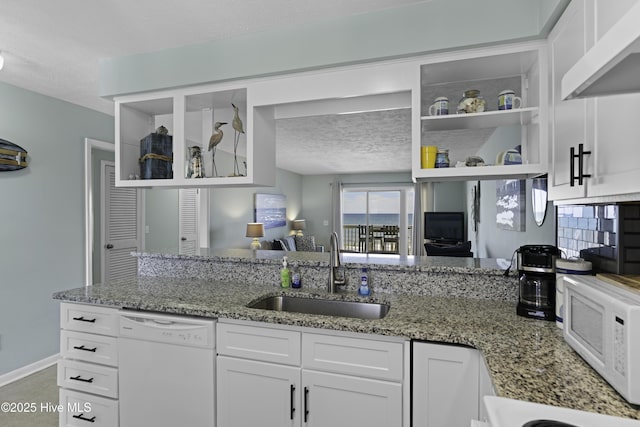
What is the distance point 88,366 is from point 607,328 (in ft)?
7.69

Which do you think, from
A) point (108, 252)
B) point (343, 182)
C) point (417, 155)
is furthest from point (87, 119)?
point (343, 182)

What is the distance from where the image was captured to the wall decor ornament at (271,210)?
6570 mm

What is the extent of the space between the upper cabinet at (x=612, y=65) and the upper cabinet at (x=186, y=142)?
167cm

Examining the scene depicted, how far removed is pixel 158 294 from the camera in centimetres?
202

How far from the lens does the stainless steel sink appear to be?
6.33 feet

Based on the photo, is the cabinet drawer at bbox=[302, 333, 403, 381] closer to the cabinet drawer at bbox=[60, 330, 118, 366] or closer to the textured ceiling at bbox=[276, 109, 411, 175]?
the cabinet drawer at bbox=[60, 330, 118, 366]

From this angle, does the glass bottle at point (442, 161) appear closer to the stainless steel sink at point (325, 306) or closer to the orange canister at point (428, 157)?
the orange canister at point (428, 157)

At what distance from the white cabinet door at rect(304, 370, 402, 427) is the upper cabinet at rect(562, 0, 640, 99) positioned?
3.96ft

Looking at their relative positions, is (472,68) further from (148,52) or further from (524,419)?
(148,52)

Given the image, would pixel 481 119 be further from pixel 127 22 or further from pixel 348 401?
pixel 127 22

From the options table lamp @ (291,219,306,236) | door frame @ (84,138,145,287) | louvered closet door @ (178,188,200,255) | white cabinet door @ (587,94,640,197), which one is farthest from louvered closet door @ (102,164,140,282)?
table lamp @ (291,219,306,236)

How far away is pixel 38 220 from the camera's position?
3.04 m

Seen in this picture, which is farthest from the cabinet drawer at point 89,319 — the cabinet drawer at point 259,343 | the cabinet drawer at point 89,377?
the cabinet drawer at point 259,343

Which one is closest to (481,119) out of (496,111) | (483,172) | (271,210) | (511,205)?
(496,111)
